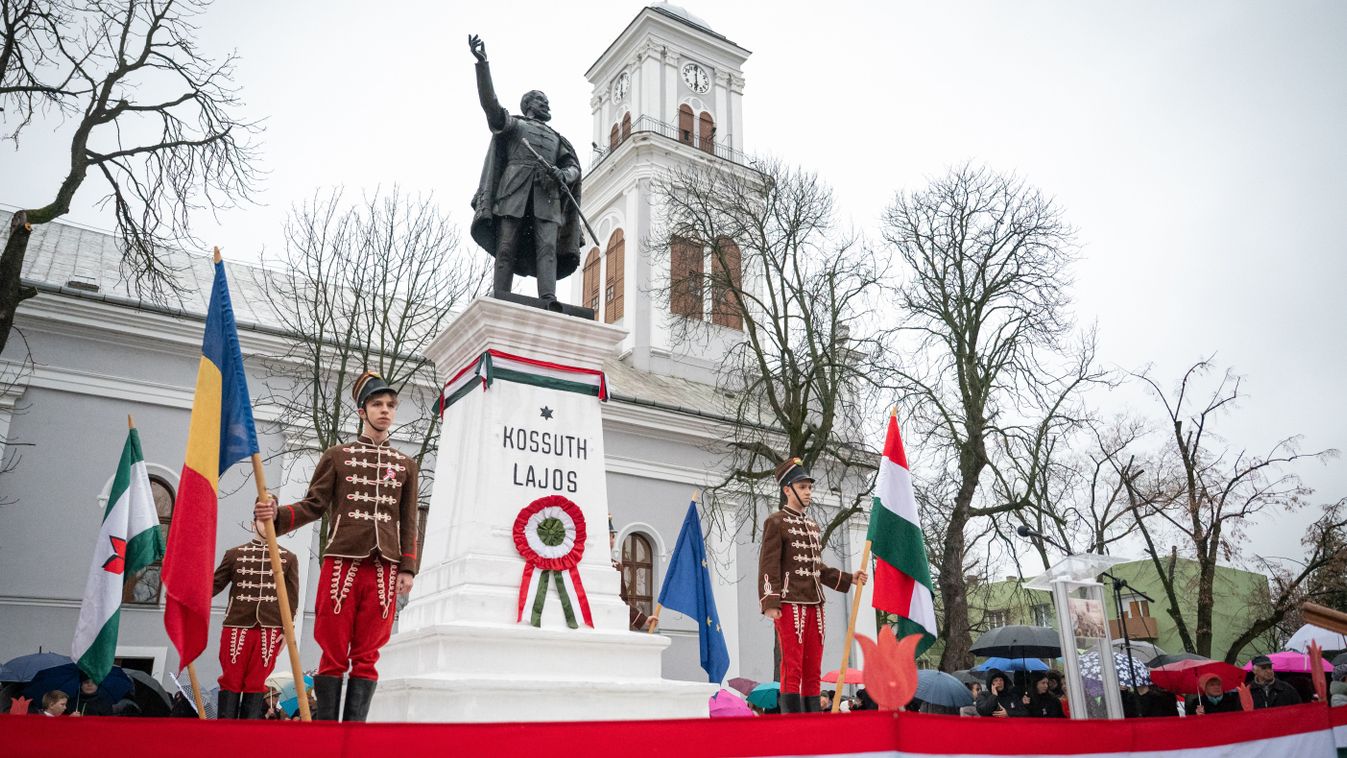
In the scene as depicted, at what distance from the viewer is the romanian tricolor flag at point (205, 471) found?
13.5 feet

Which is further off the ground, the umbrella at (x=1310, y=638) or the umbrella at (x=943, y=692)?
the umbrella at (x=1310, y=638)

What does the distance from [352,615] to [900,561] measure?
318cm

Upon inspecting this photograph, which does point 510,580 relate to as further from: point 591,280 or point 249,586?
point 591,280

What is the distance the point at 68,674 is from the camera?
8414 mm

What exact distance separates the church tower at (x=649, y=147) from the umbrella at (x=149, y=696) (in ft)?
57.0

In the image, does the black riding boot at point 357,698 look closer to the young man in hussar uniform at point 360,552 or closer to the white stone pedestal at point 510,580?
the young man in hussar uniform at point 360,552

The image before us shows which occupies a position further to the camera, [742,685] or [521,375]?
[742,685]

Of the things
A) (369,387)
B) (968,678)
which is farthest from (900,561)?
(968,678)

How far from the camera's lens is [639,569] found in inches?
827

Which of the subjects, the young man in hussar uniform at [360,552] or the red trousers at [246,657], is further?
the red trousers at [246,657]

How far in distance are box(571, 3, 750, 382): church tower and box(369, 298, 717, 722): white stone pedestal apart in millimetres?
18138

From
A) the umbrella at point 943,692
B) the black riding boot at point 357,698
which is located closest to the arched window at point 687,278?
the umbrella at point 943,692

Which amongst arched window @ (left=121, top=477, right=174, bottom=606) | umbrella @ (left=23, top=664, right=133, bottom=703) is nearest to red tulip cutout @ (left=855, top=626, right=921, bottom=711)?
umbrella @ (left=23, top=664, right=133, bottom=703)

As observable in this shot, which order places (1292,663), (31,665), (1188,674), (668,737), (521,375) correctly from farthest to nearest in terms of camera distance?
(1292,663), (1188,674), (31,665), (521,375), (668,737)
